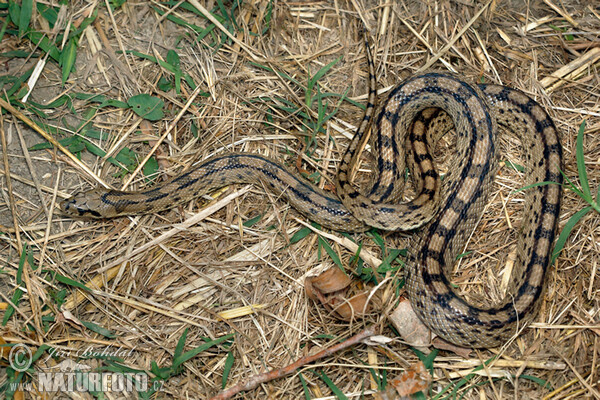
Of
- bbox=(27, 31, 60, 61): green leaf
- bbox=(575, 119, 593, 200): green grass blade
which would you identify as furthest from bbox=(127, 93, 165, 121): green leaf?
bbox=(575, 119, 593, 200): green grass blade

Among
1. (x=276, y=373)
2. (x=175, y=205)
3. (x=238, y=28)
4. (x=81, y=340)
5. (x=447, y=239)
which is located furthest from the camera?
(x=238, y=28)

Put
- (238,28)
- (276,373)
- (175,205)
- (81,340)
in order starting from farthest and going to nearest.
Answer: (238,28), (175,205), (81,340), (276,373)

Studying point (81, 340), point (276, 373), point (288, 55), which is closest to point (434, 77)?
point (288, 55)

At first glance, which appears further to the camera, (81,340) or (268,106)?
(268,106)

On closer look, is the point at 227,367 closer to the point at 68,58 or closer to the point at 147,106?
the point at 147,106

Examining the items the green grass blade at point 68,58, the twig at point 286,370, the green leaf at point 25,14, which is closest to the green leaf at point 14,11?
the green leaf at point 25,14

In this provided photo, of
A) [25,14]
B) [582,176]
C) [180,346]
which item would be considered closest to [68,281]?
[180,346]

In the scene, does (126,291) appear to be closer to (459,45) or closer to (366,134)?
(366,134)
